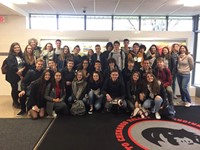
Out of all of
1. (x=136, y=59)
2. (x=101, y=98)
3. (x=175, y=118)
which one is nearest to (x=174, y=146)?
(x=175, y=118)

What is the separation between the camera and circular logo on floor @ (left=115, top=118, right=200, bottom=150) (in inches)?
111

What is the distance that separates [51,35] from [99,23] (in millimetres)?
1638

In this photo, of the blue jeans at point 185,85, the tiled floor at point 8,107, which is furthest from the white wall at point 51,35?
the blue jeans at point 185,85

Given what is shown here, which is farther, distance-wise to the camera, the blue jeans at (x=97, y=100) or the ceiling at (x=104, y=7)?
the ceiling at (x=104, y=7)

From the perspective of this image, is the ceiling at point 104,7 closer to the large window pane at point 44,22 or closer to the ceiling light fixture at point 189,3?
the ceiling light fixture at point 189,3

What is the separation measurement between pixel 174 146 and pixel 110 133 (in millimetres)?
967

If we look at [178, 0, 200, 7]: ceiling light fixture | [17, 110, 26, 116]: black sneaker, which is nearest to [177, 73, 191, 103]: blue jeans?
[178, 0, 200, 7]: ceiling light fixture

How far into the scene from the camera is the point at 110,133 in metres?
3.21

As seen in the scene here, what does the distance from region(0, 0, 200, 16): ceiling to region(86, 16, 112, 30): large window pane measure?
31cm

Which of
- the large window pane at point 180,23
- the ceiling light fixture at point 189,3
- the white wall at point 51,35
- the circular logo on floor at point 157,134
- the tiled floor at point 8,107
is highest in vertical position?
the ceiling light fixture at point 189,3

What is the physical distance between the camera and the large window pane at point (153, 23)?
21.6 feet

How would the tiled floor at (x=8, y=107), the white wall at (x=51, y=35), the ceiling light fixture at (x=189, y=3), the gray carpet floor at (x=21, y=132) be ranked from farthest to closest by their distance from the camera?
the white wall at (x=51, y=35) < the ceiling light fixture at (x=189, y=3) < the tiled floor at (x=8, y=107) < the gray carpet floor at (x=21, y=132)

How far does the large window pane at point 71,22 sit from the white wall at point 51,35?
1.95 ft

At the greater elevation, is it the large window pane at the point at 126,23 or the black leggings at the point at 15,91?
the large window pane at the point at 126,23
